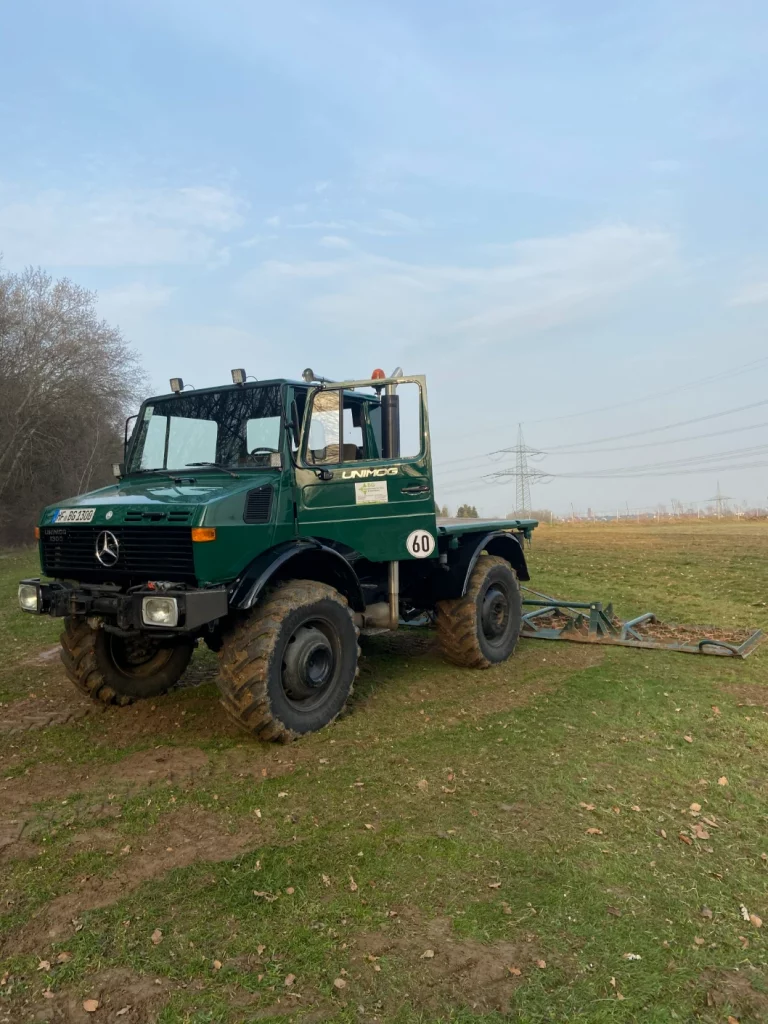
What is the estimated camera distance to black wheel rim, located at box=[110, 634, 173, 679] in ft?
21.5

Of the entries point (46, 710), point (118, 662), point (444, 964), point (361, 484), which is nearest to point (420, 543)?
point (361, 484)

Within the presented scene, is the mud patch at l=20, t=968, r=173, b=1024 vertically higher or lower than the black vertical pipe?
lower

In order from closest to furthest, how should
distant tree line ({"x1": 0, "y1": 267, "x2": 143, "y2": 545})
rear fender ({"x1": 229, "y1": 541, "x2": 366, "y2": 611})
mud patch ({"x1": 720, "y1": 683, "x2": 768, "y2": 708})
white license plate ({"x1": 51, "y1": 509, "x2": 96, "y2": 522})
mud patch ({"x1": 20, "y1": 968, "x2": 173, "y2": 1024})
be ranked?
mud patch ({"x1": 20, "y1": 968, "x2": 173, "y2": 1024}) → rear fender ({"x1": 229, "y1": 541, "x2": 366, "y2": 611}) → white license plate ({"x1": 51, "y1": 509, "x2": 96, "y2": 522}) → mud patch ({"x1": 720, "y1": 683, "x2": 768, "y2": 708}) → distant tree line ({"x1": 0, "y1": 267, "x2": 143, "y2": 545})

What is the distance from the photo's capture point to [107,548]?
5.46 m

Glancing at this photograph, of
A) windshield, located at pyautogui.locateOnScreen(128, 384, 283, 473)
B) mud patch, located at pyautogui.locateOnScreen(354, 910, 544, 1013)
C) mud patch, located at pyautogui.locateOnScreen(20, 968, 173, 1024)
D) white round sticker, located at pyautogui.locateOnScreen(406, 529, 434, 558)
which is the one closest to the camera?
mud patch, located at pyautogui.locateOnScreen(20, 968, 173, 1024)

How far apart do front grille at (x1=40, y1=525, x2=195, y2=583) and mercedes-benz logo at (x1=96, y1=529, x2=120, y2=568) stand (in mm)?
22

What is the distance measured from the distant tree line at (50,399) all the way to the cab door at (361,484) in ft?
101

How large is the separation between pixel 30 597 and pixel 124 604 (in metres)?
1.13

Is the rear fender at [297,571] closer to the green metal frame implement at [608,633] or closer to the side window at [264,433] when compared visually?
the side window at [264,433]

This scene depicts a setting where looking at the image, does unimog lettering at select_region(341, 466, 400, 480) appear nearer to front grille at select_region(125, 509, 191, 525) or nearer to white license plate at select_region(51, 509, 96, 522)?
front grille at select_region(125, 509, 191, 525)

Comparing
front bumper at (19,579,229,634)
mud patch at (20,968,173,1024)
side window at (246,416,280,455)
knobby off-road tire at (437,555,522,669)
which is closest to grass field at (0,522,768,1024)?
mud patch at (20,968,173,1024)

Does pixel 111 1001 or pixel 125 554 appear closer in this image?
pixel 111 1001

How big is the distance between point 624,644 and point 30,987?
280 inches

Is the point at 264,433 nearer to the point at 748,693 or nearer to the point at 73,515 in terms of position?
the point at 73,515
